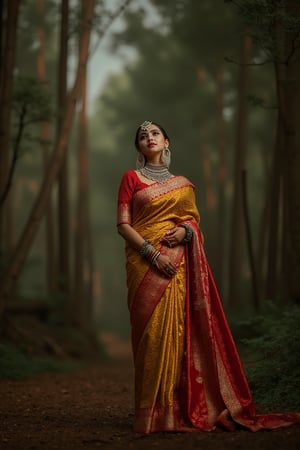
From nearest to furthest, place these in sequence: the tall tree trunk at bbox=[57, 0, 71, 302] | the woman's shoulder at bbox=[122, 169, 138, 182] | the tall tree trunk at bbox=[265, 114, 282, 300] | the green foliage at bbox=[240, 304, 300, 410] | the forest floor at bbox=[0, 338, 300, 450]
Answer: the forest floor at bbox=[0, 338, 300, 450], the woman's shoulder at bbox=[122, 169, 138, 182], the green foliage at bbox=[240, 304, 300, 410], the tall tree trunk at bbox=[265, 114, 282, 300], the tall tree trunk at bbox=[57, 0, 71, 302]

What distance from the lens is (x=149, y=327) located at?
457 centimetres

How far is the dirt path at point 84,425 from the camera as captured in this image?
13.3ft

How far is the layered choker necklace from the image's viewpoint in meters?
4.93

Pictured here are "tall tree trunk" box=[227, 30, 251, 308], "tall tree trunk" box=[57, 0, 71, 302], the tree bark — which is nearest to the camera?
"tall tree trunk" box=[57, 0, 71, 302]

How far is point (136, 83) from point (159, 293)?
2415cm

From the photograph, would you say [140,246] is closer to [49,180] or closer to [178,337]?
[178,337]

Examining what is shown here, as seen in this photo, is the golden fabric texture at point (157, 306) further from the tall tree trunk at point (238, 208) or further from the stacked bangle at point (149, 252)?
the tall tree trunk at point (238, 208)

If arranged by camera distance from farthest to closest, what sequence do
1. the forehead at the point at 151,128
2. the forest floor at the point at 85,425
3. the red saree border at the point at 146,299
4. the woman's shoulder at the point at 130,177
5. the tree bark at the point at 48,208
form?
1. the tree bark at the point at 48,208
2. the forehead at the point at 151,128
3. the woman's shoulder at the point at 130,177
4. the red saree border at the point at 146,299
5. the forest floor at the point at 85,425

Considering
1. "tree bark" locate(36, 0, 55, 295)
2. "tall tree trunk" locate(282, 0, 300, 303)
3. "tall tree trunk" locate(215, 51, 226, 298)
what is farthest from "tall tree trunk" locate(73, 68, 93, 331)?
"tall tree trunk" locate(282, 0, 300, 303)

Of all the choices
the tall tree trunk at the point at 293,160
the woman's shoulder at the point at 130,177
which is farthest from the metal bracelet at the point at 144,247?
the tall tree trunk at the point at 293,160

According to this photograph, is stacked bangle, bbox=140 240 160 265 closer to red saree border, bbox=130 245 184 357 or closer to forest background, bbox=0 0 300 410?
red saree border, bbox=130 245 184 357

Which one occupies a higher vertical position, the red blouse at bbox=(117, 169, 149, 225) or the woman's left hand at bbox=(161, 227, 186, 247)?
the red blouse at bbox=(117, 169, 149, 225)

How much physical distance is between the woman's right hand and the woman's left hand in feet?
0.47

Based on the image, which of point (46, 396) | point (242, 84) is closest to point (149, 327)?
point (46, 396)
